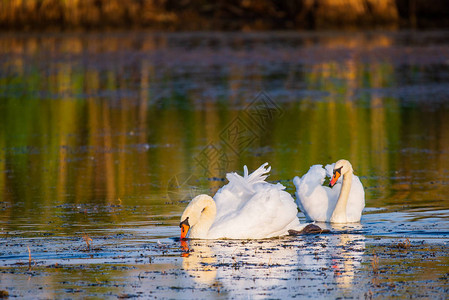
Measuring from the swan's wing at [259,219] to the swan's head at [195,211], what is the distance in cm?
20

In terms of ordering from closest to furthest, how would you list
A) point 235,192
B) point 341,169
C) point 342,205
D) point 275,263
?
1. point 275,263
2. point 235,192
3. point 342,205
4. point 341,169

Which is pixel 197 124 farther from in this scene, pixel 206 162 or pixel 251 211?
pixel 251 211

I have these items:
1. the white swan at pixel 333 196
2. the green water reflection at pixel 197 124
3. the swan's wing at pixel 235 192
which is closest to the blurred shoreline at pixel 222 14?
the green water reflection at pixel 197 124

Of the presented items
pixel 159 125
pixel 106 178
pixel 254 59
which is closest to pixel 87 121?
pixel 159 125

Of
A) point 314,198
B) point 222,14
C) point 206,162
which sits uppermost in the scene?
point 222,14

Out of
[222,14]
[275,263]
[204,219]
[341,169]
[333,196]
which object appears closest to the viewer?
[275,263]

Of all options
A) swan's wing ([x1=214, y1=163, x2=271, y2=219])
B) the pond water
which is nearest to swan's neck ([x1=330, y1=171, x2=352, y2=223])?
the pond water

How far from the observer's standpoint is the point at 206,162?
15.6 m

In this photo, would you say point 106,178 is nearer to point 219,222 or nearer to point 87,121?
point 219,222

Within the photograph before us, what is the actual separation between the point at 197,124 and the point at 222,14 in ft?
105

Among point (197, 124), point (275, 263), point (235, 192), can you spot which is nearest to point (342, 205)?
point (235, 192)

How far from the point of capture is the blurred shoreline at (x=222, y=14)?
4878cm

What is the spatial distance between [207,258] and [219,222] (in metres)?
1.15

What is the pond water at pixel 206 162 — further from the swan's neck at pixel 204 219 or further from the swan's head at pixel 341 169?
the swan's head at pixel 341 169
